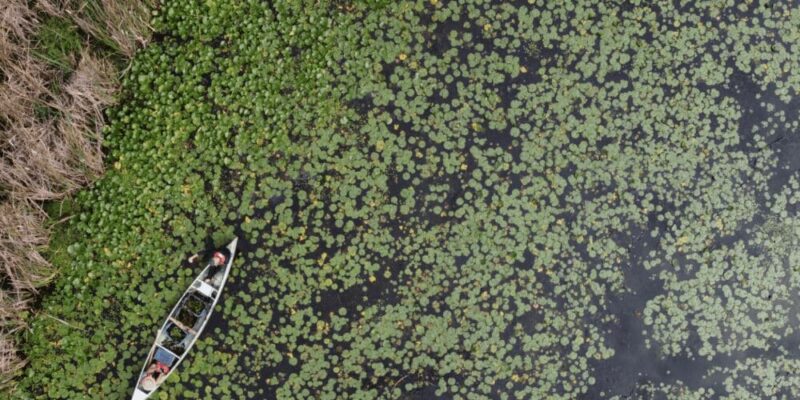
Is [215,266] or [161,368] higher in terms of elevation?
[215,266]

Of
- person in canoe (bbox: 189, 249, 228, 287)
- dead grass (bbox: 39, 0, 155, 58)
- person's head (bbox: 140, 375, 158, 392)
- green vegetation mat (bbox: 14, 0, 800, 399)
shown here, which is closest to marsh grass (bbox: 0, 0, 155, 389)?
dead grass (bbox: 39, 0, 155, 58)

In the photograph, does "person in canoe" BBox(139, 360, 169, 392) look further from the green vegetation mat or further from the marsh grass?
the marsh grass

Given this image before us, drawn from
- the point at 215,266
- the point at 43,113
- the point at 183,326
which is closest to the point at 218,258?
the point at 215,266

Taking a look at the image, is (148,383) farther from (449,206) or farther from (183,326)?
(449,206)

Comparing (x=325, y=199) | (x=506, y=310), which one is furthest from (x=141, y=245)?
(x=506, y=310)

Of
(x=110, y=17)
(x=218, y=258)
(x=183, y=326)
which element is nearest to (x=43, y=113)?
(x=110, y=17)

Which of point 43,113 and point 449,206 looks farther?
point 449,206

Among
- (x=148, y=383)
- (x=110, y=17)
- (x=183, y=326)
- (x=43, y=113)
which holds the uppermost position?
(x=110, y=17)
